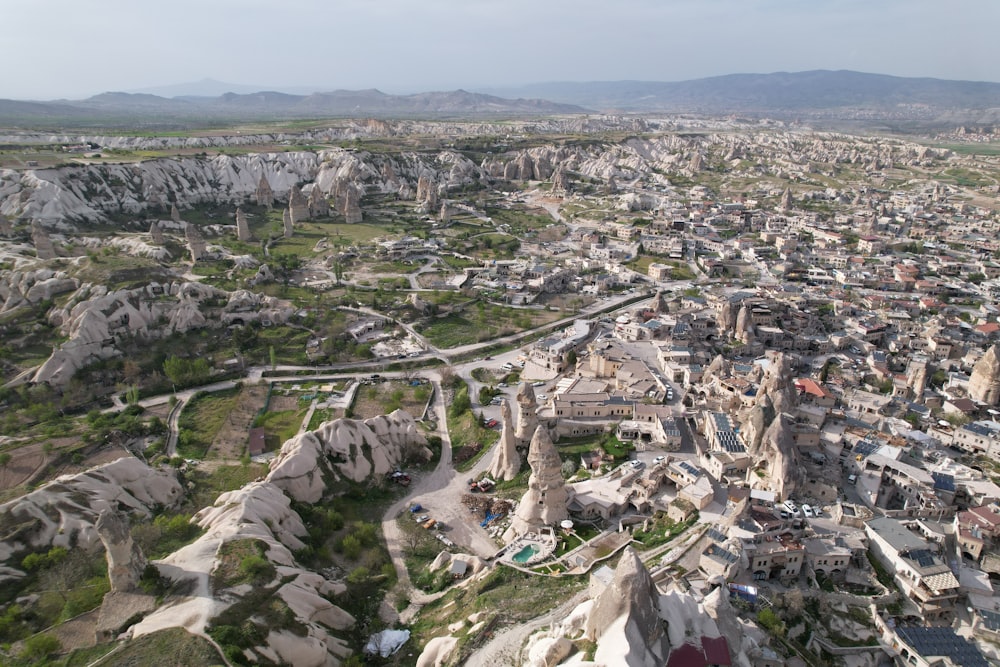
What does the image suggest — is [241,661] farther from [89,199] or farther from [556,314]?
[89,199]

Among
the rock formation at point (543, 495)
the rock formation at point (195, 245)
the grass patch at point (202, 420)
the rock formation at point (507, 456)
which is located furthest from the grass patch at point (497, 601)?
the rock formation at point (195, 245)

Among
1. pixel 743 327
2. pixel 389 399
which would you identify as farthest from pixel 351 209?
pixel 743 327

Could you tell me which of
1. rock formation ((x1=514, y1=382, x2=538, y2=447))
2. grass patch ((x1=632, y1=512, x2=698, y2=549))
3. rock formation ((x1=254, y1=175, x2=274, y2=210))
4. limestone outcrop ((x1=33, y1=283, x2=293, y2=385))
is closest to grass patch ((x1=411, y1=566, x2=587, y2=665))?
grass patch ((x1=632, y1=512, x2=698, y2=549))

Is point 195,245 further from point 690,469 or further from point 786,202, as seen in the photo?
point 786,202

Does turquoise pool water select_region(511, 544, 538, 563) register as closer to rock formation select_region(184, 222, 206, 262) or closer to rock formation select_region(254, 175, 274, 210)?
rock formation select_region(184, 222, 206, 262)

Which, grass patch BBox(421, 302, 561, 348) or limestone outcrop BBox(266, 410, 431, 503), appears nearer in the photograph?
limestone outcrop BBox(266, 410, 431, 503)

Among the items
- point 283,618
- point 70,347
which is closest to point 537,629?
point 283,618

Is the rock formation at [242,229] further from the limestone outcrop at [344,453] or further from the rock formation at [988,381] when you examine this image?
the rock formation at [988,381]
